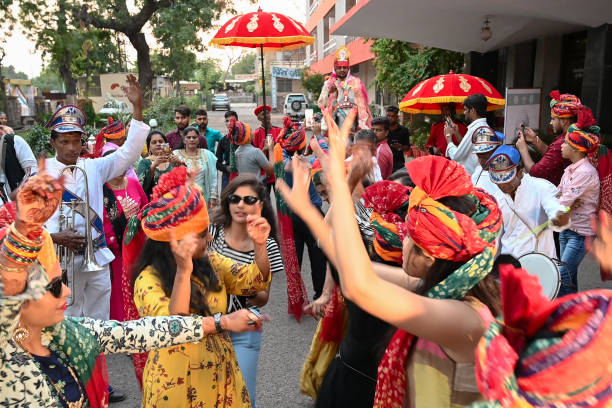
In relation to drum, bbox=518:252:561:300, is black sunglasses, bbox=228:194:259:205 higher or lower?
higher

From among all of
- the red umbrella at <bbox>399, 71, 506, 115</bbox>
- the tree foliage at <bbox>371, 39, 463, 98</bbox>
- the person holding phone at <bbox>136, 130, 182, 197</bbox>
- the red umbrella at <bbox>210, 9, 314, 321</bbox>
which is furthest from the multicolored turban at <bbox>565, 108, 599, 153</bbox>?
the tree foliage at <bbox>371, 39, 463, 98</bbox>

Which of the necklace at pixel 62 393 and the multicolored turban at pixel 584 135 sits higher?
the multicolored turban at pixel 584 135

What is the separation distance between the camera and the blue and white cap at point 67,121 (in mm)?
3584

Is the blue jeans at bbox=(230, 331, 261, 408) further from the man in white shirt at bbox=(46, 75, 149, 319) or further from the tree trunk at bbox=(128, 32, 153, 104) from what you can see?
the tree trunk at bbox=(128, 32, 153, 104)

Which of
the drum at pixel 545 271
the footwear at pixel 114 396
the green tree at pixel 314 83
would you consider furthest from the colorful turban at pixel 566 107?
the green tree at pixel 314 83

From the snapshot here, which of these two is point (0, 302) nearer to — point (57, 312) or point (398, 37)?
point (57, 312)

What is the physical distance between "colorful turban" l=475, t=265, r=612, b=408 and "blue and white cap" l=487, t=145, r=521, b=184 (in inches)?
120

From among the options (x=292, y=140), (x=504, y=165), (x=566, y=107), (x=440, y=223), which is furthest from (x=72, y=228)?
(x=566, y=107)

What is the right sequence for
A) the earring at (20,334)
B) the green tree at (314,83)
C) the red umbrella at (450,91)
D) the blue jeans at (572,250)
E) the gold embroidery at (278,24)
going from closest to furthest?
the earring at (20,334) < the blue jeans at (572,250) < the red umbrella at (450,91) < the gold embroidery at (278,24) < the green tree at (314,83)

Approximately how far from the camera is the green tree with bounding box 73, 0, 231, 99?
2094cm

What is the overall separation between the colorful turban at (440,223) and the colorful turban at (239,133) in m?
4.88

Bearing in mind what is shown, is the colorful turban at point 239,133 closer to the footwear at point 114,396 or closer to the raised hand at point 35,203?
the footwear at point 114,396

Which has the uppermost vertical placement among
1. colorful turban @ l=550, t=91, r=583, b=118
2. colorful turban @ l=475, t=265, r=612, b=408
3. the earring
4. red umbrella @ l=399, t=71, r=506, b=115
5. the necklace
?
red umbrella @ l=399, t=71, r=506, b=115

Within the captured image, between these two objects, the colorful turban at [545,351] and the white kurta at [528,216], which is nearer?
the colorful turban at [545,351]
